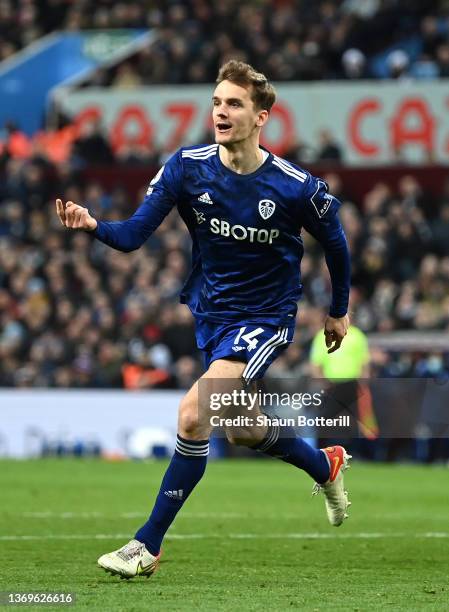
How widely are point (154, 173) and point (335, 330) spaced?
14656mm

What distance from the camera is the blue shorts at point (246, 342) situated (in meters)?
7.20

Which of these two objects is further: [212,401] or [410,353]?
[410,353]

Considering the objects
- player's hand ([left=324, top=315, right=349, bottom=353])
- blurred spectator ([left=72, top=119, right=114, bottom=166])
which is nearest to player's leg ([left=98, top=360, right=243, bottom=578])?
player's hand ([left=324, top=315, right=349, bottom=353])

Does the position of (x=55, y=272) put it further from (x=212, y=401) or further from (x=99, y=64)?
(x=212, y=401)

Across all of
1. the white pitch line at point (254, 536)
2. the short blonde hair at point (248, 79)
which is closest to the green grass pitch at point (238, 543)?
the white pitch line at point (254, 536)

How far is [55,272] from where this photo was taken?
21.1 meters

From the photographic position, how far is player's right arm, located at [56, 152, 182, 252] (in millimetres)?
6633

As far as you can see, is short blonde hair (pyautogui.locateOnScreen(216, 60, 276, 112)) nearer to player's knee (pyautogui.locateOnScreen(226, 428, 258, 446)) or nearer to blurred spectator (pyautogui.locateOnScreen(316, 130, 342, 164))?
player's knee (pyautogui.locateOnScreen(226, 428, 258, 446))

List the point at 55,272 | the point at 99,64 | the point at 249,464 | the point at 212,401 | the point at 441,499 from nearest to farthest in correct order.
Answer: the point at 212,401, the point at 441,499, the point at 249,464, the point at 55,272, the point at 99,64

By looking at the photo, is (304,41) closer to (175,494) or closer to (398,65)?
(398,65)

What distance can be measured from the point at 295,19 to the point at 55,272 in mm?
6100

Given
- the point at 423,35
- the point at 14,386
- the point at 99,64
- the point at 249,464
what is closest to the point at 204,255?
the point at 249,464

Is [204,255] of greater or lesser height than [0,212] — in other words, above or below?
above
